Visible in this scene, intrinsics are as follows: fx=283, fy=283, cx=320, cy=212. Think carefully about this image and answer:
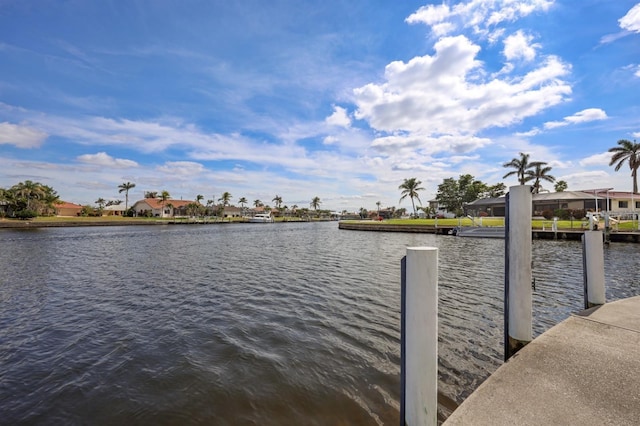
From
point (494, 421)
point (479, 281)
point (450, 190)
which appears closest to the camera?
point (494, 421)

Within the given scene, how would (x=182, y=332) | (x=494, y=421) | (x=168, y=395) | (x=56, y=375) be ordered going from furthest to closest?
1. (x=182, y=332)
2. (x=56, y=375)
3. (x=168, y=395)
4. (x=494, y=421)

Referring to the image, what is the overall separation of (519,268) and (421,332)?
7.17ft

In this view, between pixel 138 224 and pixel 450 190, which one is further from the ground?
pixel 450 190

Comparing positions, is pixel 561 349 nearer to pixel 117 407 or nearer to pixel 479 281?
pixel 117 407

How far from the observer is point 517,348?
12.2 ft

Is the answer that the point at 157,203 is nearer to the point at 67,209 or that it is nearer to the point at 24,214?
the point at 67,209

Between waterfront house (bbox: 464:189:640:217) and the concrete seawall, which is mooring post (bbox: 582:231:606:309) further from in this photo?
waterfront house (bbox: 464:189:640:217)

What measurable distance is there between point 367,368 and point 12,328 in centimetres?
818

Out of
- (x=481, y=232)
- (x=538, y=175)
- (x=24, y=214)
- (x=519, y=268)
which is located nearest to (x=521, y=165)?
(x=538, y=175)

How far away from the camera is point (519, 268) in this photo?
12.1ft

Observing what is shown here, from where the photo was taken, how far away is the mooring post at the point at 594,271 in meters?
5.01

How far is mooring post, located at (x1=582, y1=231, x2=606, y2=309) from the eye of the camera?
501cm

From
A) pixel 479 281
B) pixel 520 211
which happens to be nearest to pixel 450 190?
pixel 479 281

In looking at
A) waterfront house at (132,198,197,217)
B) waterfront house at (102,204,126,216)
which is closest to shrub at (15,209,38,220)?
waterfront house at (102,204,126,216)
